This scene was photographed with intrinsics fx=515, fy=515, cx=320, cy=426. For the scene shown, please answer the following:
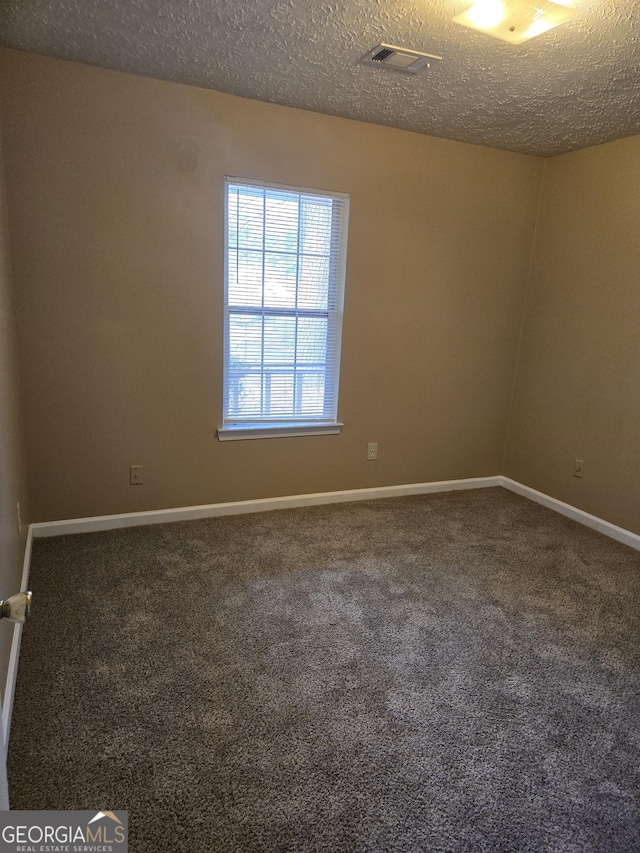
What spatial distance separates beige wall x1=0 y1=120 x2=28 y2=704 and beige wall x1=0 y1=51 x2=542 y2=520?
0.73 ft

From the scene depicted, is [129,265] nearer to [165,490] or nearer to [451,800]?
[165,490]

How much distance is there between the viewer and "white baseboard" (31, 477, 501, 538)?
3088 millimetres

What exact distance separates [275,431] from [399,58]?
2.16m

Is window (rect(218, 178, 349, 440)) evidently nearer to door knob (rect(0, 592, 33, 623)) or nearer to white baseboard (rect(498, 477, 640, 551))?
white baseboard (rect(498, 477, 640, 551))

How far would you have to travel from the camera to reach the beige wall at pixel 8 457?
5.96ft

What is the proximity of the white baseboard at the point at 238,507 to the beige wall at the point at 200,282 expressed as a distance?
6 cm

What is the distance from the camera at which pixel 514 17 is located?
194 centimetres

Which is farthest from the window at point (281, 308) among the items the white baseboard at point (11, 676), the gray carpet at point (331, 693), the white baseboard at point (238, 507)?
the white baseboard at point (11, 676)

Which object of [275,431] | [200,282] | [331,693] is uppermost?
[200,282]

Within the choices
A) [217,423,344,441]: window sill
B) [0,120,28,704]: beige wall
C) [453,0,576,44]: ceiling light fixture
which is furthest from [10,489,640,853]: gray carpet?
[453,0,576,44]: ceiling light fixture

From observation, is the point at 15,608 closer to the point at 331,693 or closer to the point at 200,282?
the point at 331,693

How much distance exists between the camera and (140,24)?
2152 millimetres

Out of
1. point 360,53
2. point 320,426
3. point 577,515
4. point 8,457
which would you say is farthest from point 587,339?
point 8,457

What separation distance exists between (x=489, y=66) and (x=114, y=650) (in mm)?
3043
